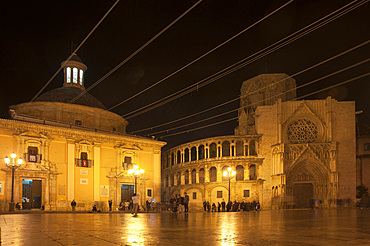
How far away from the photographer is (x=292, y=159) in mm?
41812

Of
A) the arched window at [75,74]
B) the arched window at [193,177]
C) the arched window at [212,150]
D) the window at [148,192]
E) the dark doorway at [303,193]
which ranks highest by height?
the arched window at [75,74]

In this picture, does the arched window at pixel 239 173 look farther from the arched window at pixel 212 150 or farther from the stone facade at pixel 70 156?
the stone facade at pixel 70 156

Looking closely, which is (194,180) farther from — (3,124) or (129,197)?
(3,124)

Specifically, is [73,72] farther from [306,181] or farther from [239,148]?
[306,181]

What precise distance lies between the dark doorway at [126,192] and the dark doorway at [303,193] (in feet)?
62.8

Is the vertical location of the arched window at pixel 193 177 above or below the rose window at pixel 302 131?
below

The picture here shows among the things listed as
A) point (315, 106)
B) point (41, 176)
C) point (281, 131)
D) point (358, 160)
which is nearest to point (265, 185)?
point (281, 131)

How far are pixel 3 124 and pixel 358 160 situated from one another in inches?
1613

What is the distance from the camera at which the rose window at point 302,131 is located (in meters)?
43.2

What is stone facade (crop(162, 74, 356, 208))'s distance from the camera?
40750 mm

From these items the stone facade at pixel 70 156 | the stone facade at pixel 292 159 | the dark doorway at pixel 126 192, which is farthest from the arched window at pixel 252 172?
the dark doorway at pixel 126 192

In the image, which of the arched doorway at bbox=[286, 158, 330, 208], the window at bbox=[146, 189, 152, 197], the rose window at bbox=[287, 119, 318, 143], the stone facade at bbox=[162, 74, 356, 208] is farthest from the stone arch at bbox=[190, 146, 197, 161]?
the window at bbox=[146, 189, 152, 197]

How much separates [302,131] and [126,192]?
71.2 ft

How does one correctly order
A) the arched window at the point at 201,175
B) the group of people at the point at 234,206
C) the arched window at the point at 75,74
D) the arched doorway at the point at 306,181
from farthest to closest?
the arched window at the point at 201,175
the arched window at the point at 75,74
the arched doorway at the point at 306,181
the group of people at the point at 234,206
